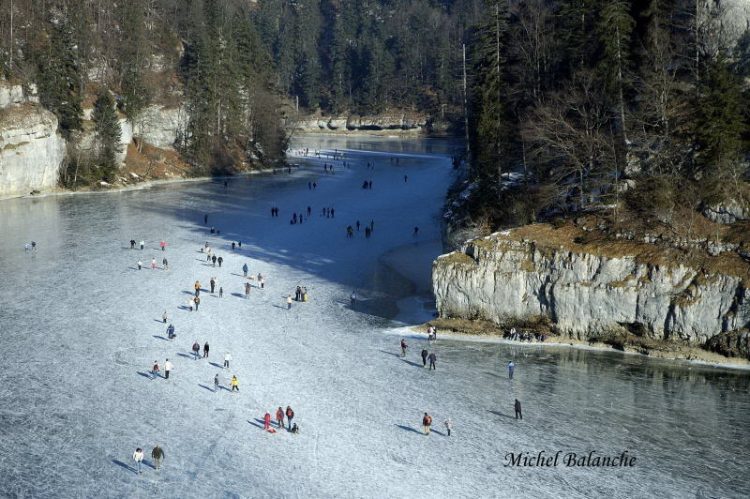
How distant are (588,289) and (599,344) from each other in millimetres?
2962

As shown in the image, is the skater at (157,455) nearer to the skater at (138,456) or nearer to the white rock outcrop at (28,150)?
the skater at (138,456)

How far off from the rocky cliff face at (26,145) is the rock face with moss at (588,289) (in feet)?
169

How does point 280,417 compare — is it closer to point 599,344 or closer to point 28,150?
point 599,344

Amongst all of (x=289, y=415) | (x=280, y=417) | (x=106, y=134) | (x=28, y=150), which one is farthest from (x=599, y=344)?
(x=106, y=134)

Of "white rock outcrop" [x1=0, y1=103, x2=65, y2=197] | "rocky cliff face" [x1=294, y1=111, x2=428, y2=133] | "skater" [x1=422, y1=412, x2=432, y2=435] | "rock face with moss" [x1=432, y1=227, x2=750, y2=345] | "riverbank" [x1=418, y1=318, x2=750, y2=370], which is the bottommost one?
"skater" [x1=422, y1=412, x2=432, y2=435]

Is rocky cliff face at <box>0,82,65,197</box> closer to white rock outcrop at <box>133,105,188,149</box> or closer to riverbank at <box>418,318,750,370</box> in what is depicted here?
white rock outcrop at <box>133,105,188,149</box>

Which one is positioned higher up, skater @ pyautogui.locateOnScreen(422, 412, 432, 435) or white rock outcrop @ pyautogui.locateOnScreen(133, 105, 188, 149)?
white rock outcrop @ pyautogui.locateOnScreen(133, 105, 188, 149)

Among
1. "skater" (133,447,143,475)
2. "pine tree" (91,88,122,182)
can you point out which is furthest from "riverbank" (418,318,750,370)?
"pine tree" (91,88,122,182)

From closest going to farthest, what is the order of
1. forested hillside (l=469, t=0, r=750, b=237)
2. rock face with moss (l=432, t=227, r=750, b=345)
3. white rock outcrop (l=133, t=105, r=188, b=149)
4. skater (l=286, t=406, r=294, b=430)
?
skater (l=286, t=406, r=294, b=430) < rock face with moss (l=432, t=227, r=750, b=345) < forested hillside (l=469, t=0, r=750, b=237) < white rock outcrop (l=133, t=105, r=188, b=149)

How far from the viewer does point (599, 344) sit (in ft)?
134

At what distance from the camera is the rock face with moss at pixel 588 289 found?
128 ft

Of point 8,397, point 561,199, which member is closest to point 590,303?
point 561,199

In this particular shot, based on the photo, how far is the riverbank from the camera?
126ft

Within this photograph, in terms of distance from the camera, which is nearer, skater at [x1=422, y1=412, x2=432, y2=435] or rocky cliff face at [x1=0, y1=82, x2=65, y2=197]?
skater at [x1=422, y1=412, x2=432, y2=435]
